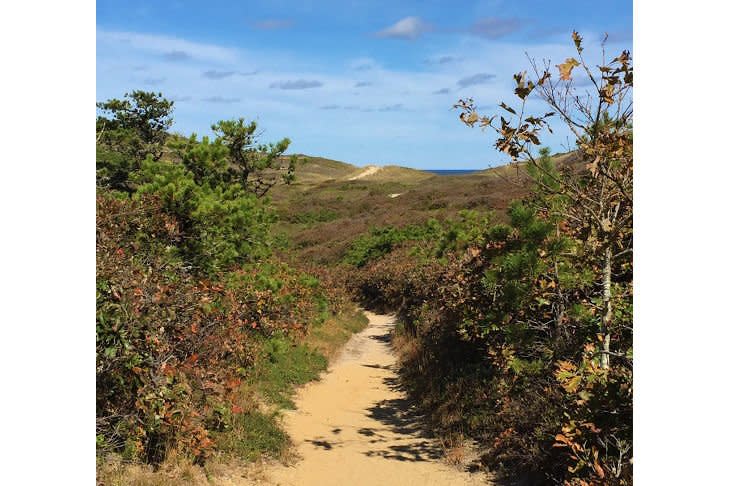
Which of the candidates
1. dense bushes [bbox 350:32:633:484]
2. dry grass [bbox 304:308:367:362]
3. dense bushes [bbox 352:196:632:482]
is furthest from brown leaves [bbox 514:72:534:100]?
dry grass [bbox 304:308:367:362]

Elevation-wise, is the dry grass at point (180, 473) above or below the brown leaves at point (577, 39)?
below

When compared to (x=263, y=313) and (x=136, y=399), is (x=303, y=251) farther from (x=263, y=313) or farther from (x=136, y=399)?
(x=136, y=399)

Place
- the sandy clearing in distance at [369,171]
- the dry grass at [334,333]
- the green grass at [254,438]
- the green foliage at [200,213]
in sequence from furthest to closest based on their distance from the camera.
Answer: the sandy clearing in distance at [369,171]
the dry grass at [334,333]
the green foliage at [200,213]
the green grass at [254,438]

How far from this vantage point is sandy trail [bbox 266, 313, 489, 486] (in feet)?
24.7

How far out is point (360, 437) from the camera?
913 cm

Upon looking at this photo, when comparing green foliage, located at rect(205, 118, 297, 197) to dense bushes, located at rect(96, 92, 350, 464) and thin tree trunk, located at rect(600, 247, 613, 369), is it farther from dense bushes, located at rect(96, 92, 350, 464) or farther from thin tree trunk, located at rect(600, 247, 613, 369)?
thin tree trunk, located at rect(600, 247, 613, 369)

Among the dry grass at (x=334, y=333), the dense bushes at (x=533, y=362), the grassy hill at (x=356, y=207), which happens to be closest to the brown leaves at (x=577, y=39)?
the dense bushes at (x=533, y=362)

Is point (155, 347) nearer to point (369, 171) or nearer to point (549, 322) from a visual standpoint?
point (549, 322)

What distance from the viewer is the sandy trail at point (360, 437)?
7.52m

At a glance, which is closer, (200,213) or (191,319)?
(191,319)

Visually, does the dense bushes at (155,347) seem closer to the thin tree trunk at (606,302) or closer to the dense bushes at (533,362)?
the dense bushes at (533,362)

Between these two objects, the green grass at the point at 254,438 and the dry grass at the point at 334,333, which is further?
the dry grass at the point at 334,333

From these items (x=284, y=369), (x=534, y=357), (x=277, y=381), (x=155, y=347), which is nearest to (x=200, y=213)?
(x=277, y=381)

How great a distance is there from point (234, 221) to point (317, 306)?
575 cm
